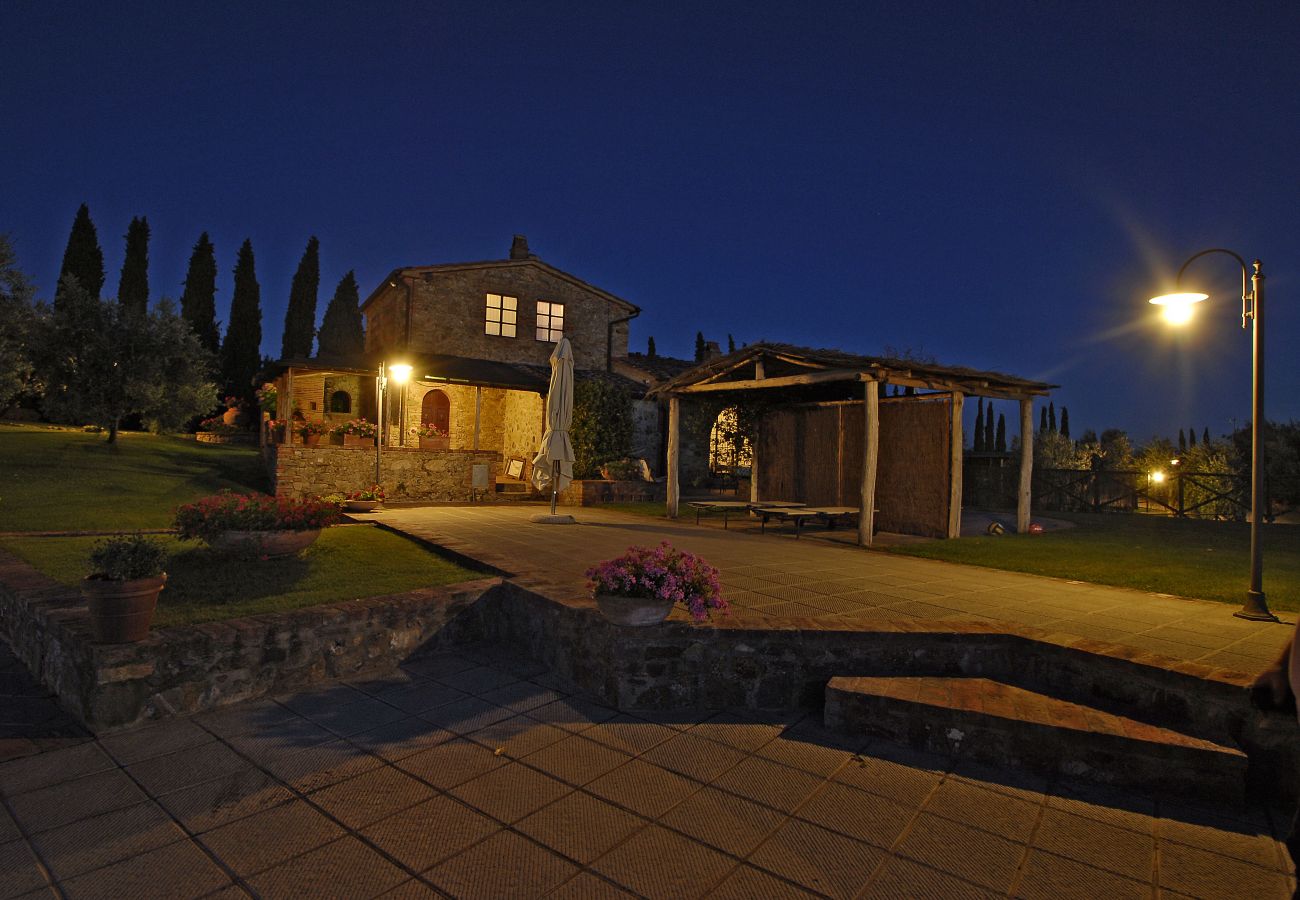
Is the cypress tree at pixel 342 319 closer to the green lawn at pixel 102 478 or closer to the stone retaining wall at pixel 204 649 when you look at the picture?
the green lawn at pixel 102 478

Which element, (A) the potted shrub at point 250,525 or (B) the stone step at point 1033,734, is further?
(A) the potted shrub at point 250,525

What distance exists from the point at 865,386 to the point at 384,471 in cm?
1075

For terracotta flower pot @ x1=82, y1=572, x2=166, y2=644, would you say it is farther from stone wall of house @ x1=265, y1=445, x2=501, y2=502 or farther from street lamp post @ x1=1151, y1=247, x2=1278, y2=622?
Answer: stone wall of house @ x1=265, y1=445, x2=501, y2=502

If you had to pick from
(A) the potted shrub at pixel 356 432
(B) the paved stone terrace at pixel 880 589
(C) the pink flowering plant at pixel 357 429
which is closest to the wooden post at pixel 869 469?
(B) the paved stone terrace at pixel 880 589

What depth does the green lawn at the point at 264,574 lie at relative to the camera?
567 cm

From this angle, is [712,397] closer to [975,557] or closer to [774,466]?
→ [774,466]

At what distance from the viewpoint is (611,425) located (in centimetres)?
1827

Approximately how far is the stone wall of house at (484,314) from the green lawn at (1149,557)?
627 inches

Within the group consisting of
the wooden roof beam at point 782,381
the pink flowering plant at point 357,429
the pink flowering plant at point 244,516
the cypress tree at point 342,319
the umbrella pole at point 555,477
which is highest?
the cypress tree at point 342,319

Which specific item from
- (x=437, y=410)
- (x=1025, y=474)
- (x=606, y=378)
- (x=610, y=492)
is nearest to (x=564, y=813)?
(x=1025, y=474)

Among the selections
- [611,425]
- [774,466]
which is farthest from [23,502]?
[774,466]

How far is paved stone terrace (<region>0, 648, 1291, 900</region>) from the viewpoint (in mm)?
2768

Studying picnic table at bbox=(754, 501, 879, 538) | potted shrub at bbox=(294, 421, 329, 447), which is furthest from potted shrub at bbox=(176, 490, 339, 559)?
potted shrub at bbox=(294, 421, 329, 447)

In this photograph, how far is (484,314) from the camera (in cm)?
2222
